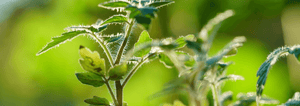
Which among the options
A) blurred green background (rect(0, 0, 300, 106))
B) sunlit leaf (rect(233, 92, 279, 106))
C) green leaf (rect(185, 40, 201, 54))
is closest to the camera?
green leaf (rect(185, 40, 201, 54))

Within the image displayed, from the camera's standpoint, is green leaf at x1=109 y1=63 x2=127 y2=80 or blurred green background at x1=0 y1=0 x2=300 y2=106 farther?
blurred green background at x1=0 y1=0 x2=300 y2=106

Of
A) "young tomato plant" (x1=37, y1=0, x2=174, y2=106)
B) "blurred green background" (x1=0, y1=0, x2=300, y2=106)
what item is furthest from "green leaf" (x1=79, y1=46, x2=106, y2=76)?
"blurred green background" (x1=0, y1=0, x2=300, y2=106)

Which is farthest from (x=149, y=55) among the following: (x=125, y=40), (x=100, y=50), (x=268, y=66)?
(x=100, y=50)

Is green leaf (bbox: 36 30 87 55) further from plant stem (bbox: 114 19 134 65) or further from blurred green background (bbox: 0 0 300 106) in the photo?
blurred green background (bbox: 0 0 300 106)

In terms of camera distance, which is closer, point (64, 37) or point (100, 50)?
point (64, 37)

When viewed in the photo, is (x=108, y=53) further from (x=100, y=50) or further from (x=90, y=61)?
(x=100, y=50)

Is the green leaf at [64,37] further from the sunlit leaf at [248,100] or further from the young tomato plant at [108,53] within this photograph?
the sunlit leaf at [248,100]

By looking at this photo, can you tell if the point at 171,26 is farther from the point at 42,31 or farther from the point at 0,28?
the point at 0,28
